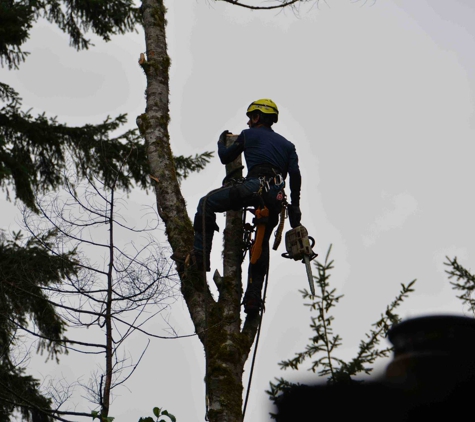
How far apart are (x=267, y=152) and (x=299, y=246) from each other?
902mm

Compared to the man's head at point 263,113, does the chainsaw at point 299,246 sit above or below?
below

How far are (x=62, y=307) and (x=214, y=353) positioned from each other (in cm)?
111

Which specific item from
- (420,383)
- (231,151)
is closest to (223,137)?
(231,151)

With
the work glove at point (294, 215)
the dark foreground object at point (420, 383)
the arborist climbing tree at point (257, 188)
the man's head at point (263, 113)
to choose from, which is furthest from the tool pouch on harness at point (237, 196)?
the dark foreground object at point (420, 383)

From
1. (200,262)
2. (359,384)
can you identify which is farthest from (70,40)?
(359,384)

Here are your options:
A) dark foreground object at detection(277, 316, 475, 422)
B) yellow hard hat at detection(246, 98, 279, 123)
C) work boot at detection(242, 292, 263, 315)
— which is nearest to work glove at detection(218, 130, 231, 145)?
yellow hard hat at detection(246, 98, 279, 123)

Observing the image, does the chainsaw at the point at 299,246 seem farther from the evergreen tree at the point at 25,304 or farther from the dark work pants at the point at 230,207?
the evergreen tree at the point at 25,304

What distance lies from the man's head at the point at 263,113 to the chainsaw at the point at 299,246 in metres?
1.13

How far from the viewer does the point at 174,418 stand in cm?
441

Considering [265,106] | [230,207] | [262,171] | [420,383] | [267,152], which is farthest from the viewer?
[265,106]

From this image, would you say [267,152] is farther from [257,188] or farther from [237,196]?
[237,196]

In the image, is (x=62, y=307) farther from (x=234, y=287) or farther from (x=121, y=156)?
(x=121, y=156)

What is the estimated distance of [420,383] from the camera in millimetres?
1693

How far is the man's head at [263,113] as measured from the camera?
6.69 metres
